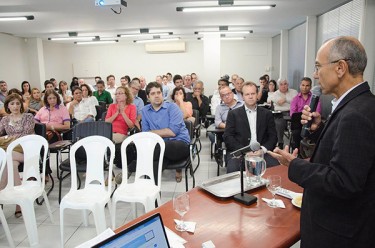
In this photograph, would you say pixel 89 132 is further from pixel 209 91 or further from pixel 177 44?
pixel 177 44

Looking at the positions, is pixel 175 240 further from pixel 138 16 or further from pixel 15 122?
pixel 138 16

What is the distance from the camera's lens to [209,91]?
9477 mm

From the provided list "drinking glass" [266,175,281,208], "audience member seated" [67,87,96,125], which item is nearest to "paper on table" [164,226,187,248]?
"drinking glass" [266,175,281,208]

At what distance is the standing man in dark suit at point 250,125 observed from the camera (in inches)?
131

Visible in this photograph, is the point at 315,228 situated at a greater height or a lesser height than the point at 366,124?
lesser

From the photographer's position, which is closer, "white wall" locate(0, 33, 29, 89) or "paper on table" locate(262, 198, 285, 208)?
"paper on table" locate(262, 198, 285, 208)

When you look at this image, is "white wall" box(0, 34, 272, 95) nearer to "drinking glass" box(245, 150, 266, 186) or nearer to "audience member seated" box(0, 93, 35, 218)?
"audience member seated" box(0, 93, 35, 218)

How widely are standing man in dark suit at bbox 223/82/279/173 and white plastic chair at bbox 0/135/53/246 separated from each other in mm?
2017

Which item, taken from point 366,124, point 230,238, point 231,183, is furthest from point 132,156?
point 366,124

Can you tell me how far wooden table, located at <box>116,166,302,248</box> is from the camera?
1.35 m

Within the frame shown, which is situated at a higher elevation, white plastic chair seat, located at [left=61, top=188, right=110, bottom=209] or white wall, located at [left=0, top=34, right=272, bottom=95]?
white wall, located at [left=0, top=34, right=272, bottom=95]

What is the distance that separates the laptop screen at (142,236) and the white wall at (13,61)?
978cm

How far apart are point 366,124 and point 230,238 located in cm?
76

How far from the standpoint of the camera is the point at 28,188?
2887 millimetres
